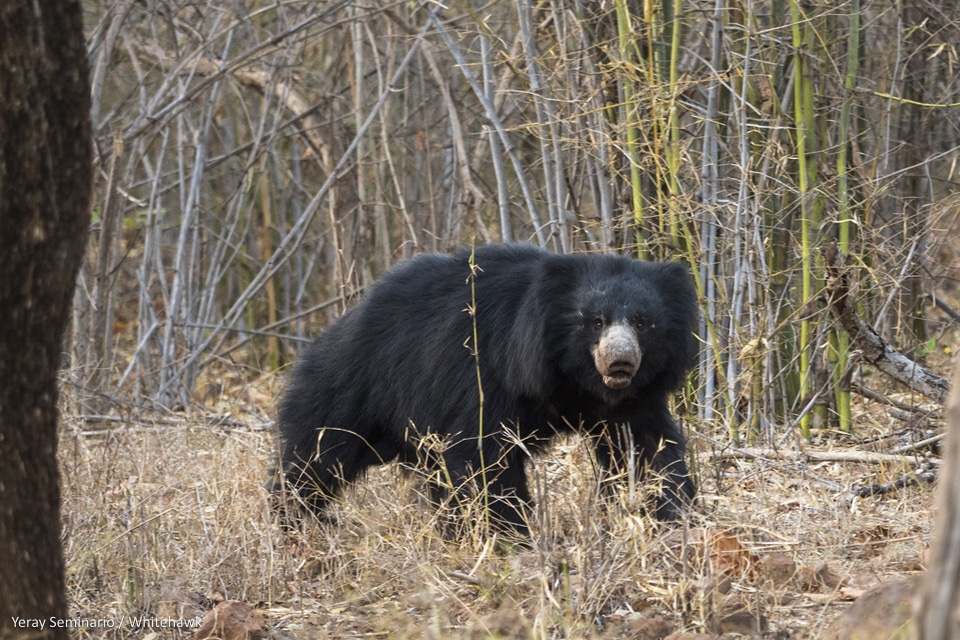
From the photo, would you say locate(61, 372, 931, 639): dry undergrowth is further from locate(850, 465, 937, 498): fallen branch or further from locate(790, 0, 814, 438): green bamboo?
locate(790, 0, 814, 438): green bamboo

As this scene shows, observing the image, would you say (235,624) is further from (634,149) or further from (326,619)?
(634,149)

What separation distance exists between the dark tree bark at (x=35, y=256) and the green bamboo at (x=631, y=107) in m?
2.93

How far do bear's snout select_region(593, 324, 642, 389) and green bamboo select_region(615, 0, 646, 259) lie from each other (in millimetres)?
1140

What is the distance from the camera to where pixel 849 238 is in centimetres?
502

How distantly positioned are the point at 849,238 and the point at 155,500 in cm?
302

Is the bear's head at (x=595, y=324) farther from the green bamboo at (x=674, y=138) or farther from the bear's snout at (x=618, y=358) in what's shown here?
the green bamboo at (x=674, y=138)

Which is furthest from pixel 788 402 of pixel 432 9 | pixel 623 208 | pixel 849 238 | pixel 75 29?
pixel 75 29

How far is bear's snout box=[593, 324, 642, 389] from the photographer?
3.55 m

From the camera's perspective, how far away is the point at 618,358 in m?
3.54

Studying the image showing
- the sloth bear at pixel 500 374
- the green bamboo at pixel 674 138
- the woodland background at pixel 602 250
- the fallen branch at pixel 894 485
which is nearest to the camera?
the woodland background at pixel 602 250

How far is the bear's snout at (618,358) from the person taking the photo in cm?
355

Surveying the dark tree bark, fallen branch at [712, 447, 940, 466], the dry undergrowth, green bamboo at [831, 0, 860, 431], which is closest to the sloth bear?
the dry undergrowth

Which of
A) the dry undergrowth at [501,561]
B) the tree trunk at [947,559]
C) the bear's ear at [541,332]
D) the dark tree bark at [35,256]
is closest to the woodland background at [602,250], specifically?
the dry undergrowth at [501,561]

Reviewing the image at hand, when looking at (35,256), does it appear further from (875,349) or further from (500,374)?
(875,349)
